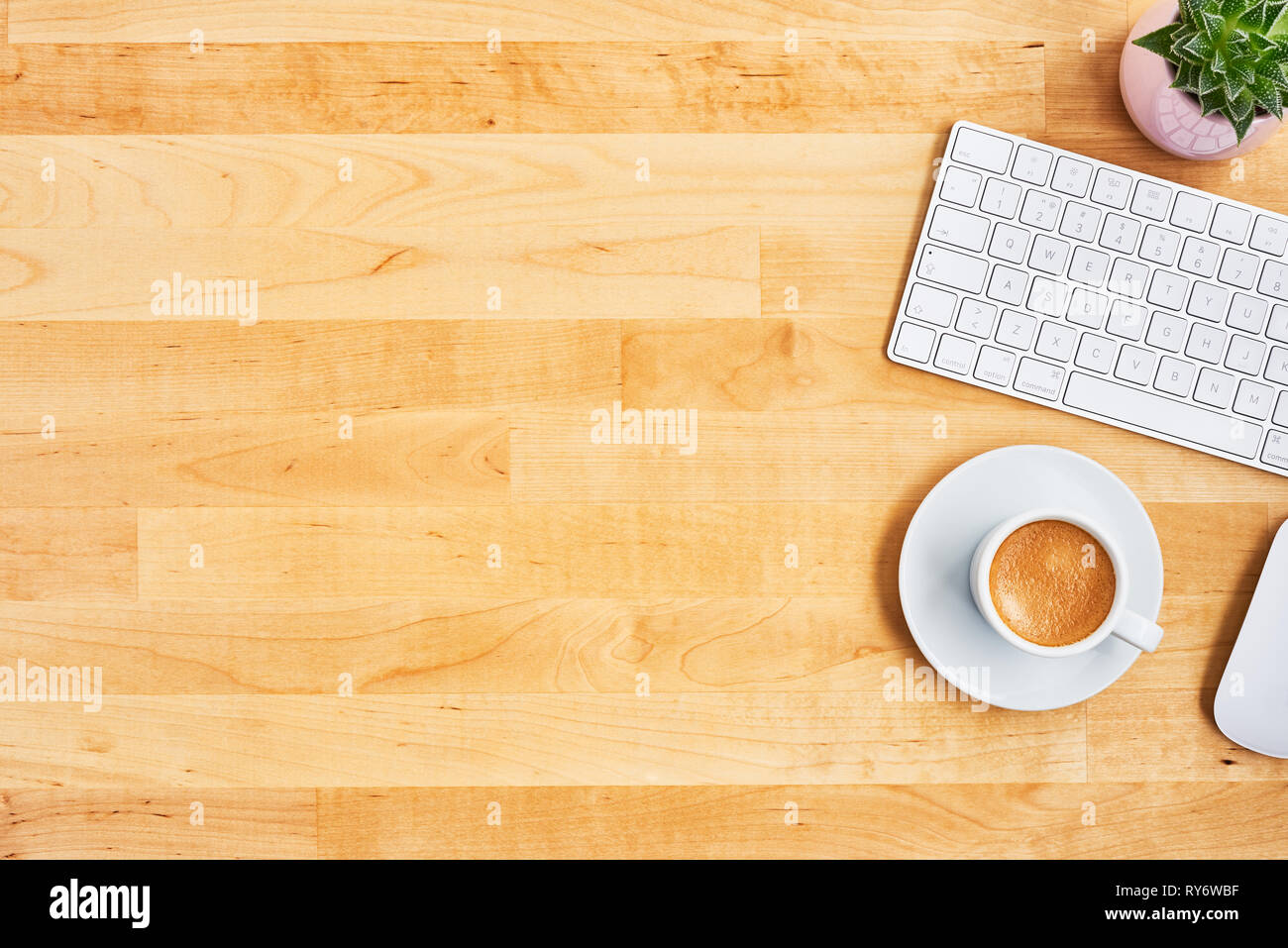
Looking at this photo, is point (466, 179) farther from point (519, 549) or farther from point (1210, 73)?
point (1210, 73)

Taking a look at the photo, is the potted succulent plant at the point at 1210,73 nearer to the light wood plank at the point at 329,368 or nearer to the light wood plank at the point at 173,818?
the light wood plank at the point at 329,368

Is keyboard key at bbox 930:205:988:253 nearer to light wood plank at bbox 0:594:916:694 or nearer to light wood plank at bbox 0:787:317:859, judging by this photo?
light wood plank at bbox 0:594:916:694

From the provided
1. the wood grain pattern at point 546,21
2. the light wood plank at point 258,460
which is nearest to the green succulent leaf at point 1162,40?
the wood grain pattern at point 546,21

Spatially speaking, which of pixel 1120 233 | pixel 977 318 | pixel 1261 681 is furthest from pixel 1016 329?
pixel 1261 681

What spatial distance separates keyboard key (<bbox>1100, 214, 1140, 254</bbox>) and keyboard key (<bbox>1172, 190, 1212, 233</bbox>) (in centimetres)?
4

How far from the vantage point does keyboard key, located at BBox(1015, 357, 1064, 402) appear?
0.86 m

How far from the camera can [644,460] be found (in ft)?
2.87

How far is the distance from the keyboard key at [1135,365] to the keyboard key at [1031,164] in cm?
19

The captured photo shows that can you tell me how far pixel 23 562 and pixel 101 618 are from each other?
98mm

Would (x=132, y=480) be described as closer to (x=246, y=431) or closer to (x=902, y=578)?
(x=246, y=431)

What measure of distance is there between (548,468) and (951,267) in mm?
454

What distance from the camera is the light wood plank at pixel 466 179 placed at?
88cm

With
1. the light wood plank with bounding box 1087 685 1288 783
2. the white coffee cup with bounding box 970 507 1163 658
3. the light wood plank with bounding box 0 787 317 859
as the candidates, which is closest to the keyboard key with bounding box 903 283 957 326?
the white coffee cup with bounding box 970 507 1163 658
